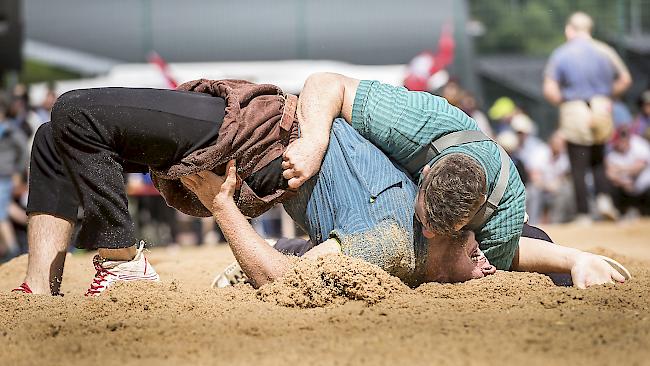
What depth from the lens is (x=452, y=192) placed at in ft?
11.1

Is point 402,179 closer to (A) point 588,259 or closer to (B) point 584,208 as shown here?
(A) point 588,259

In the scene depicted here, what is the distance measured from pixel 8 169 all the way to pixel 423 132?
252 inches

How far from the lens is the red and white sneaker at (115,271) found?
3684 millimetres

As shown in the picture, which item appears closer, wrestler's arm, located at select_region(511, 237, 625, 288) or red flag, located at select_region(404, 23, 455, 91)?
wrestler's arm, located at select_region(511, 237, 625, 288)

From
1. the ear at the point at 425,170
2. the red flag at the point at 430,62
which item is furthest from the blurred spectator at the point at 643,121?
the ear at the point at 425,170

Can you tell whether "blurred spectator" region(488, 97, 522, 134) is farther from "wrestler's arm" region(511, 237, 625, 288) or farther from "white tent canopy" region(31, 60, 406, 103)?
"wrestler's arm" region(511, 237, 625, 288)

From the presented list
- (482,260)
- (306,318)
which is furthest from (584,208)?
(306,318)

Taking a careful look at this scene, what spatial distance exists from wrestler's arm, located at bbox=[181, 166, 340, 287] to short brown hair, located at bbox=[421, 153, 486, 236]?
0.43 m

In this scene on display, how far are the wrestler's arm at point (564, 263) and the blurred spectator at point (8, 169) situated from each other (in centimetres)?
620

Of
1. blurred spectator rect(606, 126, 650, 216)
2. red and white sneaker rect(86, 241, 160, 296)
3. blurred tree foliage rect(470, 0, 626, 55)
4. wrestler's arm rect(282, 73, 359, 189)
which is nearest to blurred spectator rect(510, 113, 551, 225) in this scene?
blurred spectator rect(606, 126, 650, 216)

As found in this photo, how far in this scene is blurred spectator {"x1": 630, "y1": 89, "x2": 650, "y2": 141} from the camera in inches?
455

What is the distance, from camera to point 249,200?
12.4ft

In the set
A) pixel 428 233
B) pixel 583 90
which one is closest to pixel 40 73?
pixel 583 90

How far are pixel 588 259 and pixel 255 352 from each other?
1758mm
